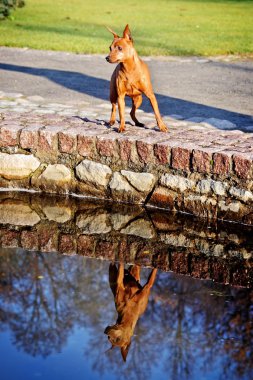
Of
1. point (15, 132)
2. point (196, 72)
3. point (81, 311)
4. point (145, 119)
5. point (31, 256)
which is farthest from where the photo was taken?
point (196, 72)

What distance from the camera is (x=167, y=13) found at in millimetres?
19453

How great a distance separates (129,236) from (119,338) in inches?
71.1

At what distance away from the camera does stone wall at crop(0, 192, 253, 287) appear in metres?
5.51

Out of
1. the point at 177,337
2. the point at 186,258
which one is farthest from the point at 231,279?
the point at 177,337

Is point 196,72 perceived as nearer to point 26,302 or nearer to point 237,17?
point 26,302

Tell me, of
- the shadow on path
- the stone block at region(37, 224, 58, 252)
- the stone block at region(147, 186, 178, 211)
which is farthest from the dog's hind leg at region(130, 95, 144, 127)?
the stone block at region(37, 224, 58, 252)

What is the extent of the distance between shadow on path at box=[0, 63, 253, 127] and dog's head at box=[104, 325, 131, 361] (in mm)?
3590

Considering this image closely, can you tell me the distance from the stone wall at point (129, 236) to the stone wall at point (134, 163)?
13cm

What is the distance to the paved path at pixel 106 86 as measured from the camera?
7.96 m

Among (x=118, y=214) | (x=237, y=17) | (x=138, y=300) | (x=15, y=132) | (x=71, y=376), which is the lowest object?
(x=71, y=376)

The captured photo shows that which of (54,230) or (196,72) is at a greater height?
(196,72)

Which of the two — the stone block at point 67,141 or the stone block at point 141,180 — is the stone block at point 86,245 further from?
the stone block at point 67,141

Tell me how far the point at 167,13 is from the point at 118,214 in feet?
45.3

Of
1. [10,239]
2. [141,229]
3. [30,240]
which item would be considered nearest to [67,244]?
[30,240]
